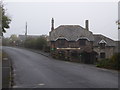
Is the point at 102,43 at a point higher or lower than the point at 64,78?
higher

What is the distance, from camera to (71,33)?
59281 mm

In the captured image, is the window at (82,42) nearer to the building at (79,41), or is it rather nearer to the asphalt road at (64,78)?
the building at (79,41)

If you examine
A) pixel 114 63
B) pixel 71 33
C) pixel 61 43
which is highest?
pixel 71 33

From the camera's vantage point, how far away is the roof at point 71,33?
58000 mm

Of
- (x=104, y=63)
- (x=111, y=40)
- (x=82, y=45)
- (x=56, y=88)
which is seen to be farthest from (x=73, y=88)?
(x=111, y=40)

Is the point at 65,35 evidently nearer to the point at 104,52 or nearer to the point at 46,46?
the point at 46,46

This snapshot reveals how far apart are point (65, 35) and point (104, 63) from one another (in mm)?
32113

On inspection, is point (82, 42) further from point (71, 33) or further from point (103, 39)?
point (103, 39)

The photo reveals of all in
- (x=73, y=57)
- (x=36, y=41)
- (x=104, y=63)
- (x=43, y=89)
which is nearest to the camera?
(x=43, y=89)

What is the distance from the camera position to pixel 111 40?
5981 cm

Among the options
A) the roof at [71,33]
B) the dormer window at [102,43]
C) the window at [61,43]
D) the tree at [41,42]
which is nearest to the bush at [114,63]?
the window at [61,43]

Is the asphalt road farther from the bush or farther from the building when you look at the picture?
the building

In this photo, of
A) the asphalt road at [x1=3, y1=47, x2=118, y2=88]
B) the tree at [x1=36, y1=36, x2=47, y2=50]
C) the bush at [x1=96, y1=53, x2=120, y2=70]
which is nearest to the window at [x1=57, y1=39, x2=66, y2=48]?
the tree at [x1=36, y1=36, x2=47, y2=50]

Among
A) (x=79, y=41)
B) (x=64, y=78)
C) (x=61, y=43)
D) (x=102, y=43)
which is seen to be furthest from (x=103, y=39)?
(x=64, y=78)
